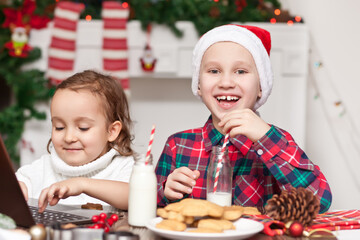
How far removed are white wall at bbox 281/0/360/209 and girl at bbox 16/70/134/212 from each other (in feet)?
6.88

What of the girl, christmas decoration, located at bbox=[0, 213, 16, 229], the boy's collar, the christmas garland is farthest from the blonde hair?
the christmas garland

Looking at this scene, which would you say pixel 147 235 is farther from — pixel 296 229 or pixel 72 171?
pixel 72 171

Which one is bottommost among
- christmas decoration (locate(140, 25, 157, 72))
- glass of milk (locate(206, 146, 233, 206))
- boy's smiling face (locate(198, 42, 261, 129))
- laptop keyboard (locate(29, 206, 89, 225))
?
laptop keyboard (locate(29, 206, 89, 225))

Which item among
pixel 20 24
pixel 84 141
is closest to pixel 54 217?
pixel 84 141

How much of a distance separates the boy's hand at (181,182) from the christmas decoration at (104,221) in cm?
18

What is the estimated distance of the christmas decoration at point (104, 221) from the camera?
2.89 ft

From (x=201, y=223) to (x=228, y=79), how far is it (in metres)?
0.59

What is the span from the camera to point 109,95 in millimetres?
1535

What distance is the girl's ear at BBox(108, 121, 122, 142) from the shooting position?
1.52 m

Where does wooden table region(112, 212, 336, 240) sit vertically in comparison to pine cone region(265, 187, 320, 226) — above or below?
below

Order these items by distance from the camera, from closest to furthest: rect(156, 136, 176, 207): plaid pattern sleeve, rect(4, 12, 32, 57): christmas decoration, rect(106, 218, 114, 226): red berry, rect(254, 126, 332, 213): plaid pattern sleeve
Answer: rect(106, 218, 114, 226): red berry < rect(254, 126, 332, 213): plaid pattern sleeve < rect(156, 136, 176, 207): plaid pattern sleeve < rect(4, 12, 32, 57): christmas decoration

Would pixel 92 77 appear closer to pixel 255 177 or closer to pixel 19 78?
pixel 255 177

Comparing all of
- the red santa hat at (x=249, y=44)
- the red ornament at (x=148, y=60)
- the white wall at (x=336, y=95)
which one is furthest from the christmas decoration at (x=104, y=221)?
the white wall at (x=336, y=95)

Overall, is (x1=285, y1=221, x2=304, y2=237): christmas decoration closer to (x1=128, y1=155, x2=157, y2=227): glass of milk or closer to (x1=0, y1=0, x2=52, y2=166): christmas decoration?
(x1=128, y1=155, x2=157, y2=227): glass of milk
